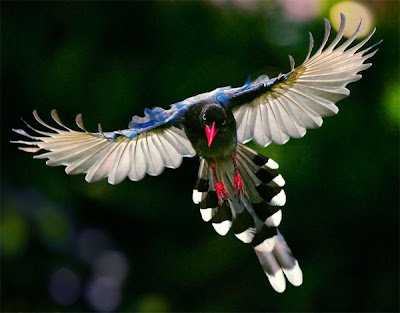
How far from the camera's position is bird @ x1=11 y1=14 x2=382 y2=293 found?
2.83 ft

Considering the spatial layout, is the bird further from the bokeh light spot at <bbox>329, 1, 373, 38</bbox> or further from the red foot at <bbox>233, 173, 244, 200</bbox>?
the bokeh light spot at <bbox>329, 1, 373, 38</bbox>

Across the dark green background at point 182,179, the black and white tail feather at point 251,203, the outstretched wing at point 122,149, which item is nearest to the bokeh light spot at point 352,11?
the dark green background at point 182,179

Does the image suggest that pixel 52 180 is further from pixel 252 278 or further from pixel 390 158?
pixel 390 158

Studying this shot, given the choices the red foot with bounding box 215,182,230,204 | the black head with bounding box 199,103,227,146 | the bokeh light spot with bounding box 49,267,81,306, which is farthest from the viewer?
the bokeh light spot with bounding box 49,267,81,306

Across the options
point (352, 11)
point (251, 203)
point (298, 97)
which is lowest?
point (251, 203)

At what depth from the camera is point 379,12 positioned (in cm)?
243

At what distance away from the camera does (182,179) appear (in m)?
2.72

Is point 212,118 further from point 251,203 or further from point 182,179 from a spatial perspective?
point 182,179

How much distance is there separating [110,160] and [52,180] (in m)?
1.92

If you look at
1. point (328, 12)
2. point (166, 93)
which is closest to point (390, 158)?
point (328, 12)

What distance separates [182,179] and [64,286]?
70 centimetres

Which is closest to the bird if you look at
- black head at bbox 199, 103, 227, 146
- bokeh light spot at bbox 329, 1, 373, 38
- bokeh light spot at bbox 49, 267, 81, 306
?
black head at bbox 199, 103, 227, 146

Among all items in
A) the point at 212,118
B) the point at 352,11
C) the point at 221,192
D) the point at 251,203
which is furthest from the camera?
the point at 352,11

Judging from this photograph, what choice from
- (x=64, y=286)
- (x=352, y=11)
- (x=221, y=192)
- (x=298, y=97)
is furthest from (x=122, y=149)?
(x=64, y=286)
